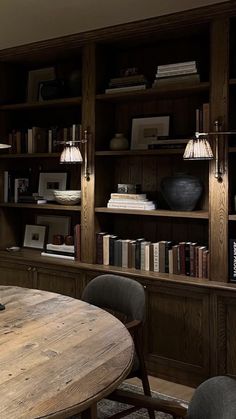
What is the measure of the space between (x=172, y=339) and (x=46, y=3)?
2.36 meters

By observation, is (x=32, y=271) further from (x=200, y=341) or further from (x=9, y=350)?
(x=9, y=350)

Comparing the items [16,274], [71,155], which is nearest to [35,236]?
[16,274]

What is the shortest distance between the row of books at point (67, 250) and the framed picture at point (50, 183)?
453 mm

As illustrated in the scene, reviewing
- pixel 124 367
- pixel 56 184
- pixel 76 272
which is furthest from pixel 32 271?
pixel 124 367

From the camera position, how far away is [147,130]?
3.48 m

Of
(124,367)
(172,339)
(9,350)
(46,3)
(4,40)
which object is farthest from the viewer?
(4,40)

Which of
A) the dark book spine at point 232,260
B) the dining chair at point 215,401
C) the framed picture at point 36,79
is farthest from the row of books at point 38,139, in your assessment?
the dining chair at point 215,401

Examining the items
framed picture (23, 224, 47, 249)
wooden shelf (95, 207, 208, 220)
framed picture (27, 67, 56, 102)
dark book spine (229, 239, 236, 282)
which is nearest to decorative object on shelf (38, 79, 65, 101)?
framed picture (27, 67, 56, 102)

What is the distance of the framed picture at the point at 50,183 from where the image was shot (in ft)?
13.1

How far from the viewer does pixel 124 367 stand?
1.57 metres

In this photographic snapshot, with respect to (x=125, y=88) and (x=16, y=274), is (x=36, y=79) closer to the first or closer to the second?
(x=125, y=88)

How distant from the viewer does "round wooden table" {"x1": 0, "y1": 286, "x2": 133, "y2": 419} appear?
1331 millimetres

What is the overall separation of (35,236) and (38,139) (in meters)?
0.91

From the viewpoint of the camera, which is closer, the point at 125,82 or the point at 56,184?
the point at 125,82
